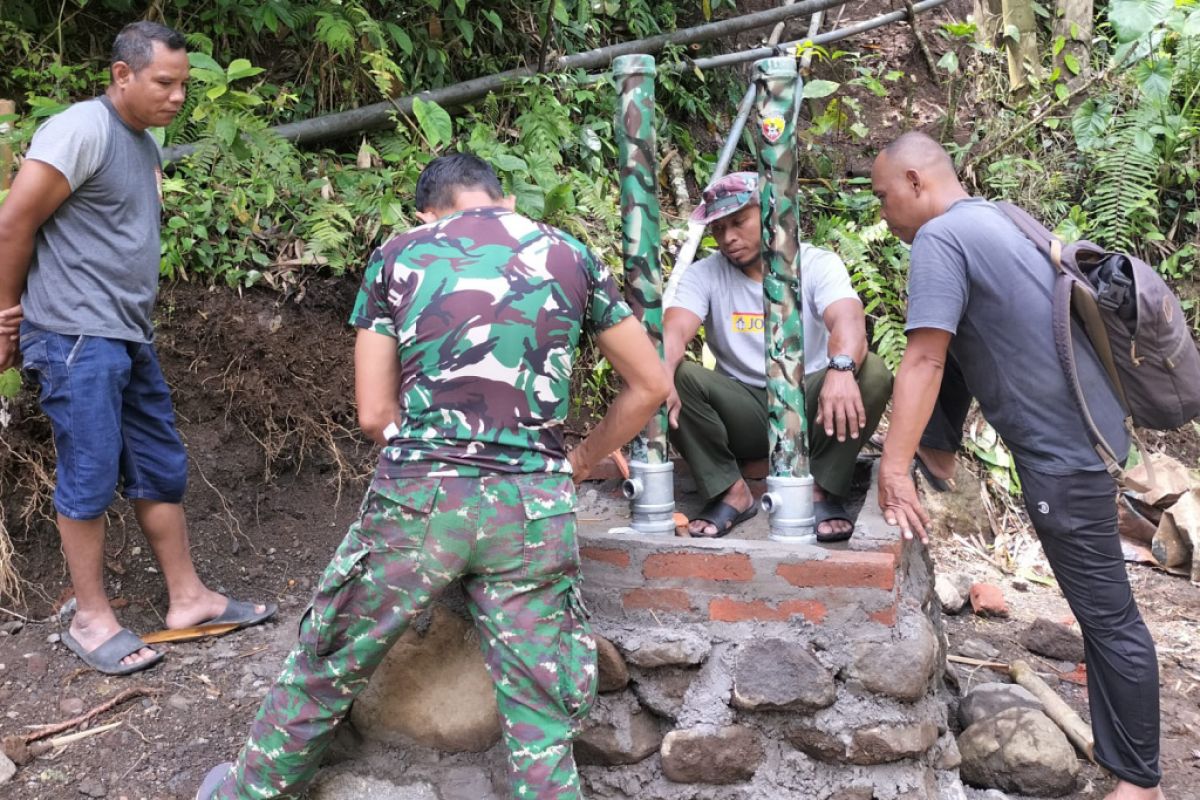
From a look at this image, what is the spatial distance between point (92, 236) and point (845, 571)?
2653mm

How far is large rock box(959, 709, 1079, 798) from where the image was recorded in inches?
135

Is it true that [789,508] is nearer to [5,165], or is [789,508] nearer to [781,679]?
[781,679]

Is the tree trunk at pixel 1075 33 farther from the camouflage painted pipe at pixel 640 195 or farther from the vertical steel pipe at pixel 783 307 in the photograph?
the camouflage painted pipe at pixel 640 195

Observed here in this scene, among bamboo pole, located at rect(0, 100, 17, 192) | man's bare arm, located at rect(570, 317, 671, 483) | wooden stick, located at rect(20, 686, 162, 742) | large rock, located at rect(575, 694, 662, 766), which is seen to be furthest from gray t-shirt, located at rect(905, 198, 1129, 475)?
bamboo pole, located at rect(0, 100, 17, 192)

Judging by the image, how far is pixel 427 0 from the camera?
5.71 metres

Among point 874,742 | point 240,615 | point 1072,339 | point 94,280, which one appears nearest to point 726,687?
point 874,742

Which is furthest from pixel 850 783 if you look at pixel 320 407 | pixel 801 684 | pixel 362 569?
pixel 320 407

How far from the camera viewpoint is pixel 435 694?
3070mm

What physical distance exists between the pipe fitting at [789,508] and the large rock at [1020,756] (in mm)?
1020

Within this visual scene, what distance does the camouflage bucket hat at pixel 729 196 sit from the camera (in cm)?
360

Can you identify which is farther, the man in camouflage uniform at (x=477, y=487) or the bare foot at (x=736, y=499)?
the bare foot at (x=736, y=499)

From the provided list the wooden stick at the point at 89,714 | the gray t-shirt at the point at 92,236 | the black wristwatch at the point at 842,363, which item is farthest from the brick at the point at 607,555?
the gray t-shirt at the point at 92,236

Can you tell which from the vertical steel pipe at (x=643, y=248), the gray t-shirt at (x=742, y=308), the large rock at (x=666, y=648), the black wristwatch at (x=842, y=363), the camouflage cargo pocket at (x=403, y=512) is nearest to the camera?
the camouflage cargo pocket at (x=403, y=512)

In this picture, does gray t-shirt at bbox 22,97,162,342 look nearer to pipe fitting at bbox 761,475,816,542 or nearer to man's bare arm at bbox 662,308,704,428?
man's bare arm at bbox 662,308,704,428
